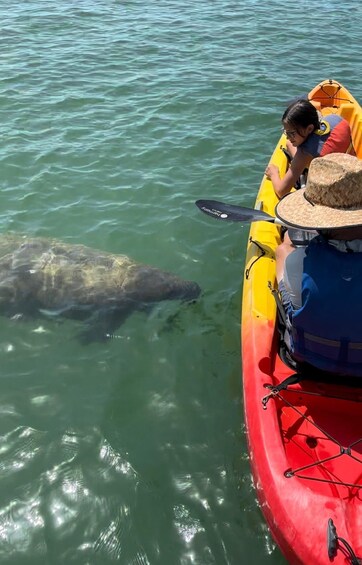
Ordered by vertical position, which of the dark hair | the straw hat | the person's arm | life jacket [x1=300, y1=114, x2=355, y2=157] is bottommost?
the person's arm

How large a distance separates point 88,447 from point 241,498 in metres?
1.32

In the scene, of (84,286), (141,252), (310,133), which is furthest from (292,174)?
(84,286)

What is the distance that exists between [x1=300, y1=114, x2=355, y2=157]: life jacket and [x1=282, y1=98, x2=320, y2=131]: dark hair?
6.2 inches

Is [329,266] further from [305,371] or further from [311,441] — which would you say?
[311,441]

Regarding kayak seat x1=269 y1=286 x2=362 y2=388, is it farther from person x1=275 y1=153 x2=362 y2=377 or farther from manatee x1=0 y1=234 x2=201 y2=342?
manatee x1=0 y1=234 x2=201 y2=342

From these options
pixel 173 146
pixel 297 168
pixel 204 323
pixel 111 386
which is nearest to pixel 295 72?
pixel 173 146

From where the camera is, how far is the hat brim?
298 cm

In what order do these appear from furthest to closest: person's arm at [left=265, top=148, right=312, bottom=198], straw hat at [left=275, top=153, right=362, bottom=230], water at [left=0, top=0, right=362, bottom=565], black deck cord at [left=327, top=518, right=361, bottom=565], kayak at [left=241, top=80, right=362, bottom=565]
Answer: person's arm at [left=265, top=148, right=312, bottom=198] → water at [left=0, top=0, right=362, bottom=565] → straw hat at [left=275, top=153, right=362, bottom=230] → kayak at [left=241, top=80, right=362, bottom=565] → black deck cord at [left=327, top=518, right=361, bottom=565]

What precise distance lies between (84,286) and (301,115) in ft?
9.80

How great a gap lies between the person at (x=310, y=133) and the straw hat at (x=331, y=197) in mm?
2042

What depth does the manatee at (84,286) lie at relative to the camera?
18.5 ft

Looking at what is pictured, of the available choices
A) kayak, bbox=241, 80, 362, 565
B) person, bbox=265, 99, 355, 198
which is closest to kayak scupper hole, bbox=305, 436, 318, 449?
kayak, bbox=241, 80, 362, 565

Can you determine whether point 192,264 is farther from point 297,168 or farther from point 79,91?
point 79,91

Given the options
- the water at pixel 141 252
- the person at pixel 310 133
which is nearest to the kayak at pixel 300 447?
the water at pixel 141 252
